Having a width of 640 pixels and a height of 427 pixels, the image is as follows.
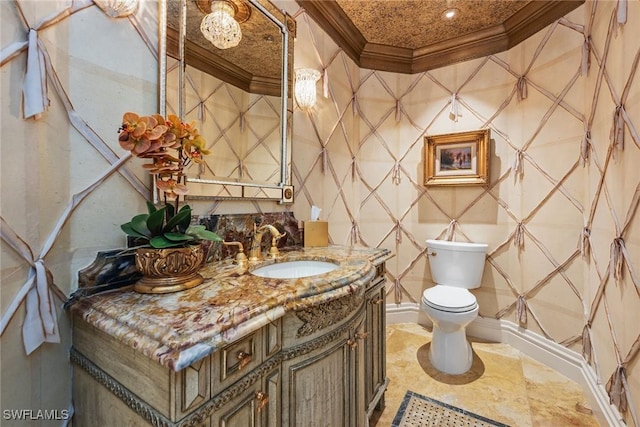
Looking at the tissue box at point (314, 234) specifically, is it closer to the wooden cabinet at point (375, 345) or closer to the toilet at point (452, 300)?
the wooden cabinet at point (375, 345)

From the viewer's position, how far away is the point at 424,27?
2107mm

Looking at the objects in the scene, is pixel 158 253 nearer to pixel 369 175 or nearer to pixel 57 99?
pixel 57 99

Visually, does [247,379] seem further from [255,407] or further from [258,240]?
[258,240]

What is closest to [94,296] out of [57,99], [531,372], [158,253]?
[158,253]

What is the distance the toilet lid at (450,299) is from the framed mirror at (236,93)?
120cm

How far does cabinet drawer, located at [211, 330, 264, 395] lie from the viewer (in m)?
0.62

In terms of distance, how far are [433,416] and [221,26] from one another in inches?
88.2

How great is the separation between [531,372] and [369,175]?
6.10 feet

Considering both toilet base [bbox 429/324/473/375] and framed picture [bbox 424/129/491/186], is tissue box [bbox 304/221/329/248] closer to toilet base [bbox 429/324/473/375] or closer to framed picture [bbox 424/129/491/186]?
toilet base [bbox 429/324/473/375]

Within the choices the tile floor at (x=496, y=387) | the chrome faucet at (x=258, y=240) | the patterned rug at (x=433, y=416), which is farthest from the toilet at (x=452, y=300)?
the chrome faucet at (x=258, y=240)

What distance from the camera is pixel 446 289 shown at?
6.54ft

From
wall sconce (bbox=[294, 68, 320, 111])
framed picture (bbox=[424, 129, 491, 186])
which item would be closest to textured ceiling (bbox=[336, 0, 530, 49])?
wall sconce (bbox=[294, 68, 320, 111])

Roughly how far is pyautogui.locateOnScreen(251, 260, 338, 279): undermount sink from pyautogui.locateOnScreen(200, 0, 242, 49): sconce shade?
1.05m

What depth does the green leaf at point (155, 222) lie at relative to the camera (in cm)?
80
